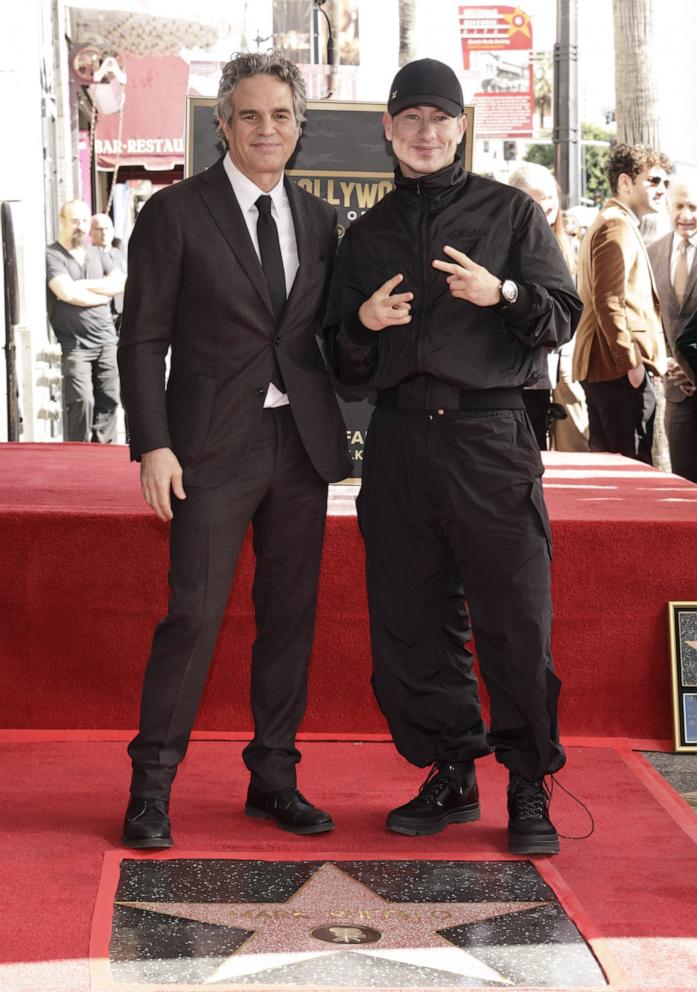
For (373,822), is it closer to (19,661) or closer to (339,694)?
(339,694)

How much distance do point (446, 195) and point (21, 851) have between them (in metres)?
1.92

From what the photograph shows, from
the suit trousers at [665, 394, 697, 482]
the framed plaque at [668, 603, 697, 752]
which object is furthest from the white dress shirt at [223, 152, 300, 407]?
the suit trousers at [665, 394, 697, 482]

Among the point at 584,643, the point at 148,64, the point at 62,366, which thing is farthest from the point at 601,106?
the point at 584,643

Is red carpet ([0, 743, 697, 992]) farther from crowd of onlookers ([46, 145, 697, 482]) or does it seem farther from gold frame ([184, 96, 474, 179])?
crowd of onlookers ([46, 145, 697, 482])

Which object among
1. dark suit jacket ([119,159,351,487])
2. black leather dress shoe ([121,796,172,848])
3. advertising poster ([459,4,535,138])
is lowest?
black leather dress shoe ([121,796,172,848])

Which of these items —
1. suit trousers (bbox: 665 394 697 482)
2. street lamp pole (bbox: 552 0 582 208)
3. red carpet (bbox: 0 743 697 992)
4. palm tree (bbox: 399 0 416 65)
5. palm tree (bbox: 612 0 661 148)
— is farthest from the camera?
palm tree (bbox: 399 0 416 65)

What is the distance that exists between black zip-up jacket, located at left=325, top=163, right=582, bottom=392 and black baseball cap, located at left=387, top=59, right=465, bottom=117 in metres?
0.16

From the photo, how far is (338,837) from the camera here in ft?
12.3

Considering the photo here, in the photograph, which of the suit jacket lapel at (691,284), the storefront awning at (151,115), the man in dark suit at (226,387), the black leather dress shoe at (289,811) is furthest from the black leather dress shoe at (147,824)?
the storefront awning at (151,115)

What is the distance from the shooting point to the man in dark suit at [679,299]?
7.02 meters

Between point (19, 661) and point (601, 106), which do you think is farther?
point (601, 106)

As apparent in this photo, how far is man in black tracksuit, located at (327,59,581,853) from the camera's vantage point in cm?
352

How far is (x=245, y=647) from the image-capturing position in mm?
4578

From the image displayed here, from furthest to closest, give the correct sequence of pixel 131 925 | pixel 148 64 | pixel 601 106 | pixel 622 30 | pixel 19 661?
1. pixel 601 106
2. pixel 148 64
3. pixel 622 30
4. pixel 19 661
5. pixel 131 925
